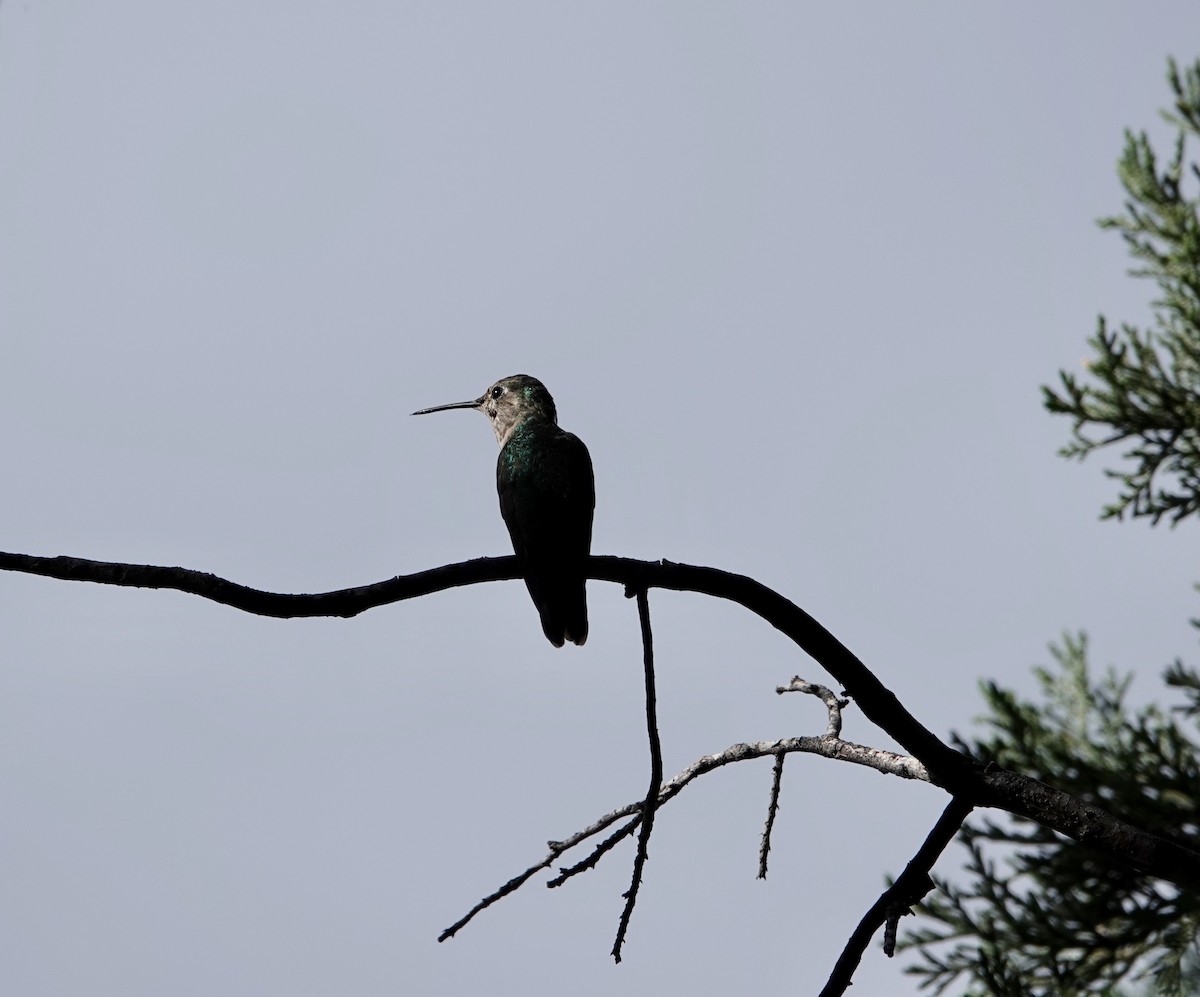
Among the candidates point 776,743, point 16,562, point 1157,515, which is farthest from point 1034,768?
Result: point 16,562

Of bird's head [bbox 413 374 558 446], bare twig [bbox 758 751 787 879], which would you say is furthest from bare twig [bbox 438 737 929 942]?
bird's head [bbox 413 374 558 446]

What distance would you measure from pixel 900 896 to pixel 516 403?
11.6 ft

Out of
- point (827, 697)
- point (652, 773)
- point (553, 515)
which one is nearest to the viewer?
point (652, 773)

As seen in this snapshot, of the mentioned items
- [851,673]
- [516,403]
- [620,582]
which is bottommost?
[851,673]

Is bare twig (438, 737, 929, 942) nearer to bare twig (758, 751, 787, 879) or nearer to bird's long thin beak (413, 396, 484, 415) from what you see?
bare twig (758, 751, 787, 879)

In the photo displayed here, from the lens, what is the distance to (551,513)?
4730 mm

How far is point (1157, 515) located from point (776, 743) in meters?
7.07

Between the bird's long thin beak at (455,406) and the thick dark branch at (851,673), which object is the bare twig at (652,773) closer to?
the thick dark branch at (851,673)

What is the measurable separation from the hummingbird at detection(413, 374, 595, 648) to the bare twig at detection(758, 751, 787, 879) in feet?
2.77

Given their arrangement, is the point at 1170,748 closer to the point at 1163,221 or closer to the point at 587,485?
the point at 1163,221

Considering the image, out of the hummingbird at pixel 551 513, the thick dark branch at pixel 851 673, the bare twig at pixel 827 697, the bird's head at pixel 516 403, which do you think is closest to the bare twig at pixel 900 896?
the thick dark branch at pixel 851 673

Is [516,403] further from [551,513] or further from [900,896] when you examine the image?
[900,896]

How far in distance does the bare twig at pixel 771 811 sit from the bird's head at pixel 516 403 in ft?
8.68

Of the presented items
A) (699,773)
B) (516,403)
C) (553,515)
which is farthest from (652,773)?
(516,403)
